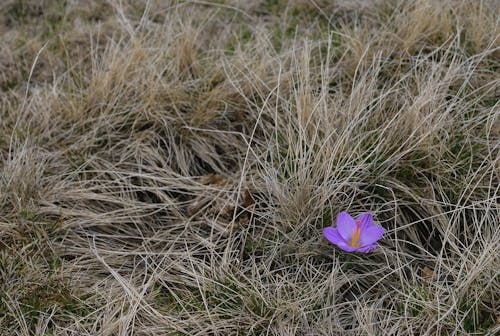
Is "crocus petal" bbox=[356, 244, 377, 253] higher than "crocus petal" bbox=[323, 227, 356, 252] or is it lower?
lower

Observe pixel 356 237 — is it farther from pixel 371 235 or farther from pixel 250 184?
pixel 250 184

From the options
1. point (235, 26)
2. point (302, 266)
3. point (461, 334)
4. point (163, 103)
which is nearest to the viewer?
point (461, 334)

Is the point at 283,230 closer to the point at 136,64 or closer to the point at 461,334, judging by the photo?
the point at 461,334

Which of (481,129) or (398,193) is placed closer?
(398,193)

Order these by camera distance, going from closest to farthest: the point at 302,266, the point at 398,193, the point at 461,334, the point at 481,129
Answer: the point at 461,334 < the point at 302,266 < the point at 398,193 < the point at 481,129

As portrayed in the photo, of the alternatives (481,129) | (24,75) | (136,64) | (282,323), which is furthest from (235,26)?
(282,323)
